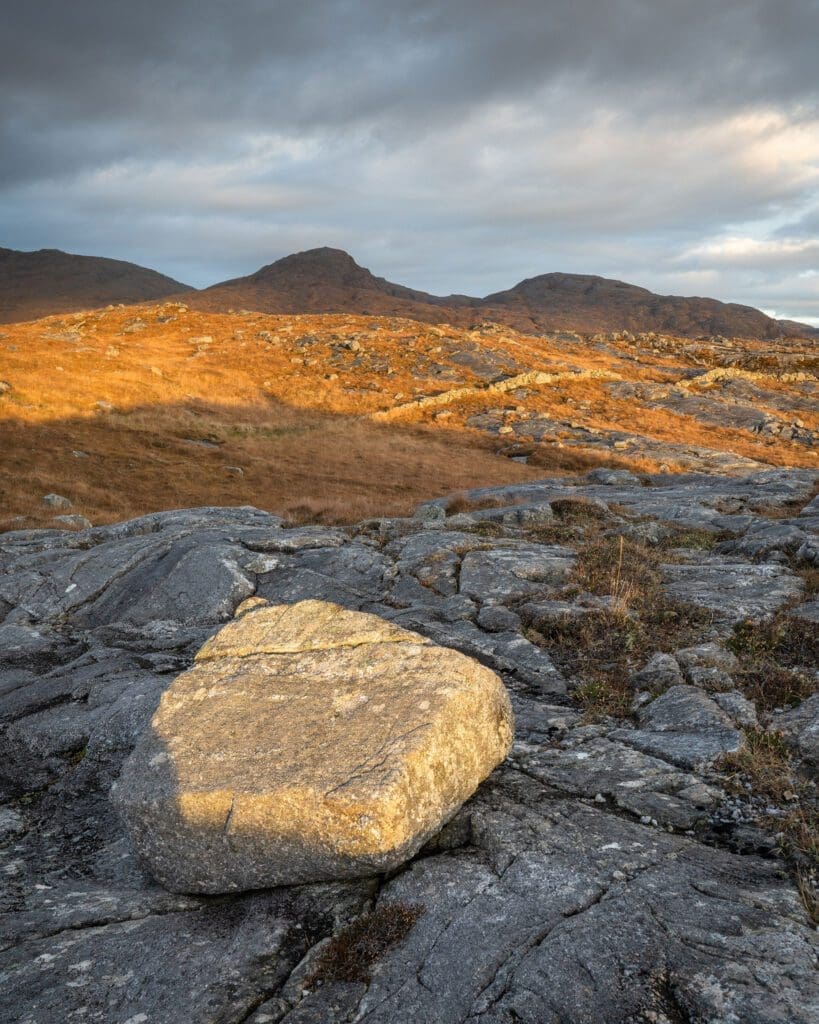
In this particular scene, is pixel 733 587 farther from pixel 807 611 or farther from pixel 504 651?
pixel 504 651

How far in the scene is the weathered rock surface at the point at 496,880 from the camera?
3527 mm

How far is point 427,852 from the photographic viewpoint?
4.88m

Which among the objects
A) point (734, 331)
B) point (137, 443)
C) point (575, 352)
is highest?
point (734, 331)

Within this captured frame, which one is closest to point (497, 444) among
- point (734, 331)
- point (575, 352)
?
point (575, 352)

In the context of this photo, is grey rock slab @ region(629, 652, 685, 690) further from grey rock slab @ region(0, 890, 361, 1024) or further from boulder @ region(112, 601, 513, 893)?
grey rock slab @ region(0, 890, 361, 1024)

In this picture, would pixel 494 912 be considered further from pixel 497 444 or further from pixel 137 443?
pixel 497 444

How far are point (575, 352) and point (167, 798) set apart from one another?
Answer: 88.9 metres

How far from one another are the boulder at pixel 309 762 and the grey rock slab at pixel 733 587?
524 cm

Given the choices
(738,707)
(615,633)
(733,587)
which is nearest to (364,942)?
(738,707)

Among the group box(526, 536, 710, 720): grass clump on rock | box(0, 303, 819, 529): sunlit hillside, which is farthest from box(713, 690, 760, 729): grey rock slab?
box(0, 303, 819, 529): sunlit hillside

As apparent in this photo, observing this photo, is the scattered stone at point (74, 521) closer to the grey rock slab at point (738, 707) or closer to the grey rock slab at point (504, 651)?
the grey rock slab at point (504, 651)

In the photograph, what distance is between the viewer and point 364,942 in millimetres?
3998

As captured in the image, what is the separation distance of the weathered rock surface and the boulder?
277mm

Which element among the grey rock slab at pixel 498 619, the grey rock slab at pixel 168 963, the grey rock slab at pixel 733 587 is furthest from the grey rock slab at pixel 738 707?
the grey rock slab at pixel 168 963
